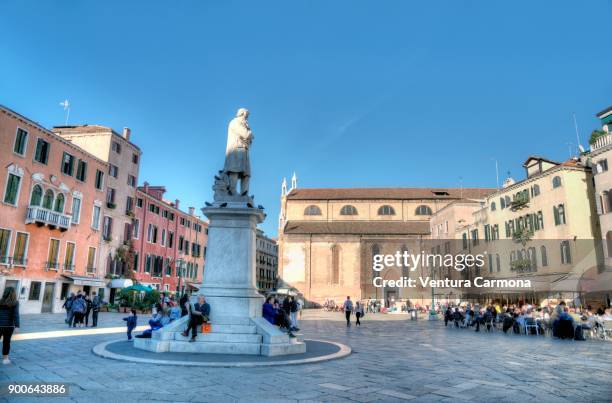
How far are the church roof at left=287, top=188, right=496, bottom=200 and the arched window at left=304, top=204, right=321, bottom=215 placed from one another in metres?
1.26

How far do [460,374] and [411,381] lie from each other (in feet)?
4.44

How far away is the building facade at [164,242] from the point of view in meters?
39.1

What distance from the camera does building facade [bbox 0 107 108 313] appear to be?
24.3 metres

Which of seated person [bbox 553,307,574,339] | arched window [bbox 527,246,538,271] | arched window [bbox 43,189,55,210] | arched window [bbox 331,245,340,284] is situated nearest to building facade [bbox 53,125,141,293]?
arched window [bbox 43,189,55,210]

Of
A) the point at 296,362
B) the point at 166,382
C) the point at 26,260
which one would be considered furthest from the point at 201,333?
the point at 26,260

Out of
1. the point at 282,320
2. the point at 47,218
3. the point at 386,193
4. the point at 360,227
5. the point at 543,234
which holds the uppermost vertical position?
the point at 386,193

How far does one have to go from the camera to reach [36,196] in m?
26.3

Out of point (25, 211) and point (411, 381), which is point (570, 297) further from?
point (25, 211)

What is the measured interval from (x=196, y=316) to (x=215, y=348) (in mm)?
812

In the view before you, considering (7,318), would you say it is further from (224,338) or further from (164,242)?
(164,242)

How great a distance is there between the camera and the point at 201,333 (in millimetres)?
9227

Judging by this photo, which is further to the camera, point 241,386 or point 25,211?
point 25,211

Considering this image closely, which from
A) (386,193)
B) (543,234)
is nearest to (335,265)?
(386,193)

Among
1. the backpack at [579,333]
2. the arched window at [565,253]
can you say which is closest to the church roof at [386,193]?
the arched window at [565,253]
